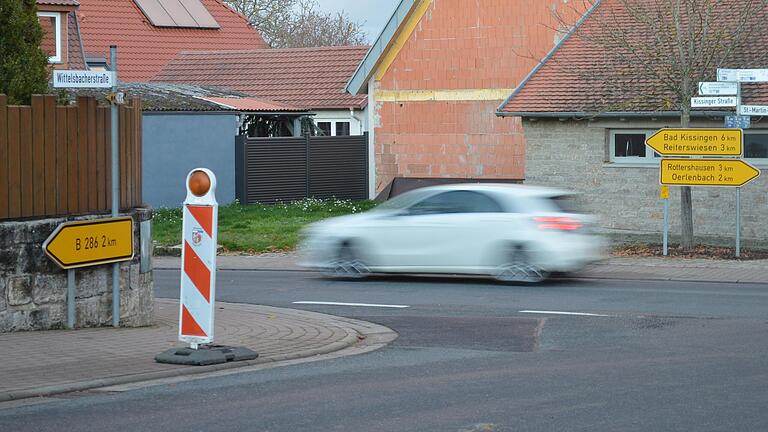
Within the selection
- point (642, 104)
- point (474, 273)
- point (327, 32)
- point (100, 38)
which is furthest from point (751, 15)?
point (327, 32)

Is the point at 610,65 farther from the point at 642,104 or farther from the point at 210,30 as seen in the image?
the point at 210,30

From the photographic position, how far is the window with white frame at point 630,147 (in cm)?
2588

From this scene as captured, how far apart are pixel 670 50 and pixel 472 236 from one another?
7.70m

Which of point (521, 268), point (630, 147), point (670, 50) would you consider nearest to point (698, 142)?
→ point (670, 50)

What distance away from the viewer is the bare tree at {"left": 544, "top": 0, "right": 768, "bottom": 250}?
74.1 ft

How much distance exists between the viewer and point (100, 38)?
4591cm

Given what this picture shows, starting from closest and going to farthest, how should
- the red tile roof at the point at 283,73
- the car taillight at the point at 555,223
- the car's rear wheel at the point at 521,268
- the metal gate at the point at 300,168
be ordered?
the car taillight at the point at 555,223 < the car's rear wheel at the point at 521,268 < the metal gate at the point at 300,168 < the red tile roof at the point at 283,73

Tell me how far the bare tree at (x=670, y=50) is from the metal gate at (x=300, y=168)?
32.7ft

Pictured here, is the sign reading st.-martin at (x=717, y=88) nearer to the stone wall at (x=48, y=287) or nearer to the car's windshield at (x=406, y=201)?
the car's windshield at (x=406, y=201)

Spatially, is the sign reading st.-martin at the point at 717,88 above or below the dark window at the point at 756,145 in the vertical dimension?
above

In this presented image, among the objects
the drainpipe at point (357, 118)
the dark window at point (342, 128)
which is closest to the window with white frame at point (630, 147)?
the drainpipe at point (357, 118)

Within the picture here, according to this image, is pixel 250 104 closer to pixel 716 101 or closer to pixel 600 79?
pixel 600 79

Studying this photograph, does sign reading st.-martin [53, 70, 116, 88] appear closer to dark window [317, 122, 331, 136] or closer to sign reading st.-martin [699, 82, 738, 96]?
sign reading st.-martin [699, 82, 738, 96]

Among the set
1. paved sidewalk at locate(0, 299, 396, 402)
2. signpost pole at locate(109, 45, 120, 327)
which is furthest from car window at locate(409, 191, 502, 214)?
signpost pole at locate(109, 45, 120, 327)
